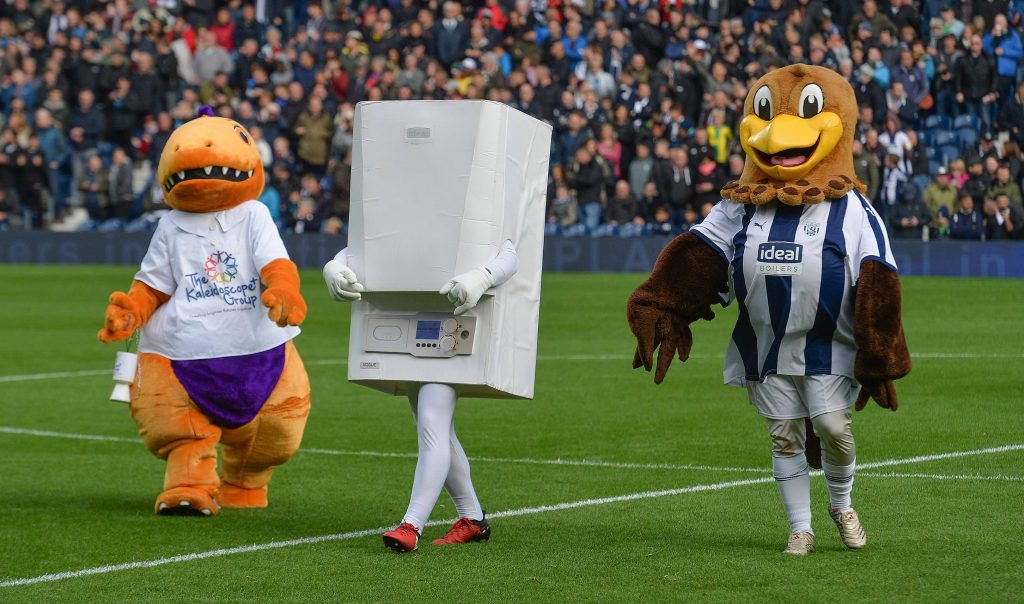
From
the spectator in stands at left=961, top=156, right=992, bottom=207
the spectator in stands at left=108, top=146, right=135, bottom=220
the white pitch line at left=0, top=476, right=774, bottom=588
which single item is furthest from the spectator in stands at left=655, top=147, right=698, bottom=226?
the white pitch line at left=0, top=476, right=774, bottom=588

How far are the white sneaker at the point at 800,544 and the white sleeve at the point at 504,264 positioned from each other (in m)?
1.52

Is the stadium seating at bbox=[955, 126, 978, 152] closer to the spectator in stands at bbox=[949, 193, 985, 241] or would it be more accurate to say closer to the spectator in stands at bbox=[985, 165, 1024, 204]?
the spectator in stands at bbox=[985, 165, 1024, 204]

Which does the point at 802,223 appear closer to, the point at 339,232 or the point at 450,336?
the point at 450,336

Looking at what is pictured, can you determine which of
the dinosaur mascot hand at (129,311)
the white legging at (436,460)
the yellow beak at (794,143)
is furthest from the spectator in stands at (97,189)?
the yellow beak at (794,143)

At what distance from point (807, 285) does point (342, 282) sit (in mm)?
1838

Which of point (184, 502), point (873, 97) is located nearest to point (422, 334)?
point (184, 502)

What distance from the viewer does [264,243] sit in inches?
321

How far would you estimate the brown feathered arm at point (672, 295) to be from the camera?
23.1ft

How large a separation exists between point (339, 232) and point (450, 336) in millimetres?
20518

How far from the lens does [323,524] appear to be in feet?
25.4

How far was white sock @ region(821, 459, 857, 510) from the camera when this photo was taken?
668 cm

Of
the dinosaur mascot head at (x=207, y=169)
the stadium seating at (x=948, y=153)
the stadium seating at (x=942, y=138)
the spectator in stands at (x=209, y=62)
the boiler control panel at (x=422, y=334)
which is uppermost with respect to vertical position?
the spectator in stands at (x=209, y=62)

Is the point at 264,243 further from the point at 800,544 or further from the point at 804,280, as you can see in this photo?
the point at 800,544

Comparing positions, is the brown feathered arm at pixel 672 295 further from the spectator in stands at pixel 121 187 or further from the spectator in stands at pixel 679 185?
the spectator in stands at pixel 121 187
